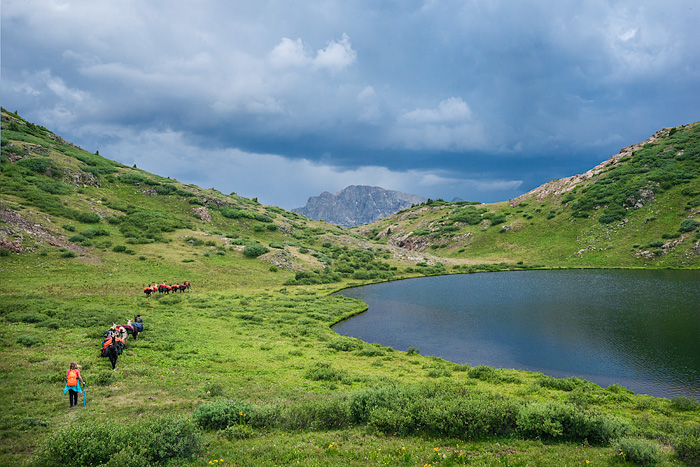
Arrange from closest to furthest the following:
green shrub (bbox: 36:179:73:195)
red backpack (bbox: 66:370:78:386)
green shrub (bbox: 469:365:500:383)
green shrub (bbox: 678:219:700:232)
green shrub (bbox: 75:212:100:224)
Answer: red backpack (bbox: 66:370:78:386) < green shrub (bbox: 469:365:500:383) < green shrub (bbox: 75:212:100:224) < green shrub (bbox: 36:179:73:195) < green shrub (bbox: 678:219:700:232)

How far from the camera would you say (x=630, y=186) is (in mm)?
123188

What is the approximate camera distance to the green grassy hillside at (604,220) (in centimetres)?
9838

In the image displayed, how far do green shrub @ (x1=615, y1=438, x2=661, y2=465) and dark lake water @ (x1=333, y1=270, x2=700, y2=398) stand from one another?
17.6 metres

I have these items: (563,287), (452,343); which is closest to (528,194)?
(563,287)

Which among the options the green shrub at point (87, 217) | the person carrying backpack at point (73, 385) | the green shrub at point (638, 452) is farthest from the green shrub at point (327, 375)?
the green shrub at point (87, 217)

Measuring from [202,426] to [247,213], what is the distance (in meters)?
108

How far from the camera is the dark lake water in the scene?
2984 cm

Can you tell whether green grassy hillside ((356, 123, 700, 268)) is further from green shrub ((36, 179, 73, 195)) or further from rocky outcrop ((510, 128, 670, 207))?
green shrub ((36, 179, 73, 195))

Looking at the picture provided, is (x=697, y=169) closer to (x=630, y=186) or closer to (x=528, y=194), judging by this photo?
(x=630, y=186)

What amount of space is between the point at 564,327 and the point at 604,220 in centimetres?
9863

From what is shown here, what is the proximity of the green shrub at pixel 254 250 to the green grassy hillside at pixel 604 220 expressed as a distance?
83.7 m

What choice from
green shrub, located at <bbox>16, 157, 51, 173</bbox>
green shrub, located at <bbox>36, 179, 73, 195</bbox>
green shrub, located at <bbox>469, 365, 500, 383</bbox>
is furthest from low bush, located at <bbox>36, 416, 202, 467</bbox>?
green shrub, located at <bbox>16, 157, 51, 173</bbox>

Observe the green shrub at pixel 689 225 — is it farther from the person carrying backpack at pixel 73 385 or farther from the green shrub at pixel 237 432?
the person carrying backpack at pixel 73 385

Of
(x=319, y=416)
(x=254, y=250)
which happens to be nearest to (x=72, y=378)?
(x=319, y=416)
